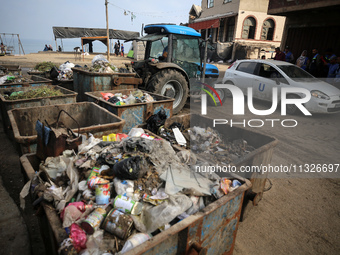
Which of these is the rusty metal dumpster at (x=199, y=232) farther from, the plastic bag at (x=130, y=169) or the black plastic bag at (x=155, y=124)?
the black plastic bag at (x=155, y=124)

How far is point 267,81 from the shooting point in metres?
7.72

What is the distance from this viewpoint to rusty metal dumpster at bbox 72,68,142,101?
5.44 m

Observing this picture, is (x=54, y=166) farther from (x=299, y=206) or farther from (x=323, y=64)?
(x=323, y=64)

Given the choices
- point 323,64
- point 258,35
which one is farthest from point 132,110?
point 258,35

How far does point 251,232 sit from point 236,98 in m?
A: 6.76

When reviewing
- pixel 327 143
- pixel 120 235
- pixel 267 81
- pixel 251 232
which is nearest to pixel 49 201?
pixel 120 235

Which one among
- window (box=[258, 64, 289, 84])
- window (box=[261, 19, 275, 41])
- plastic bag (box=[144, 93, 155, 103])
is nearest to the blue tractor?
plastic bag (box=[144, 93, 155, 103])

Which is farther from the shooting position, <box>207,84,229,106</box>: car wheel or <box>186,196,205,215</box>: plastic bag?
<box>207,84,229,106</box>: car wheel

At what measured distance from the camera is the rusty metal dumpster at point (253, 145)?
250 cm

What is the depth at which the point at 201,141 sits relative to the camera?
11.3 feet

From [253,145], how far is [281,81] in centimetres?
523

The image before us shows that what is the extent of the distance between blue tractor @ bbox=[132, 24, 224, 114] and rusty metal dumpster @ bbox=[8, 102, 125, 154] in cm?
232

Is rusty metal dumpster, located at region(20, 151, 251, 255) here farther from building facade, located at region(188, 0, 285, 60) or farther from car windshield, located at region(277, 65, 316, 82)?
building facade, located at region(188, 0, 285, 60)

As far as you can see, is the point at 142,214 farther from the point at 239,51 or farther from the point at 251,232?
the point at 239,51
